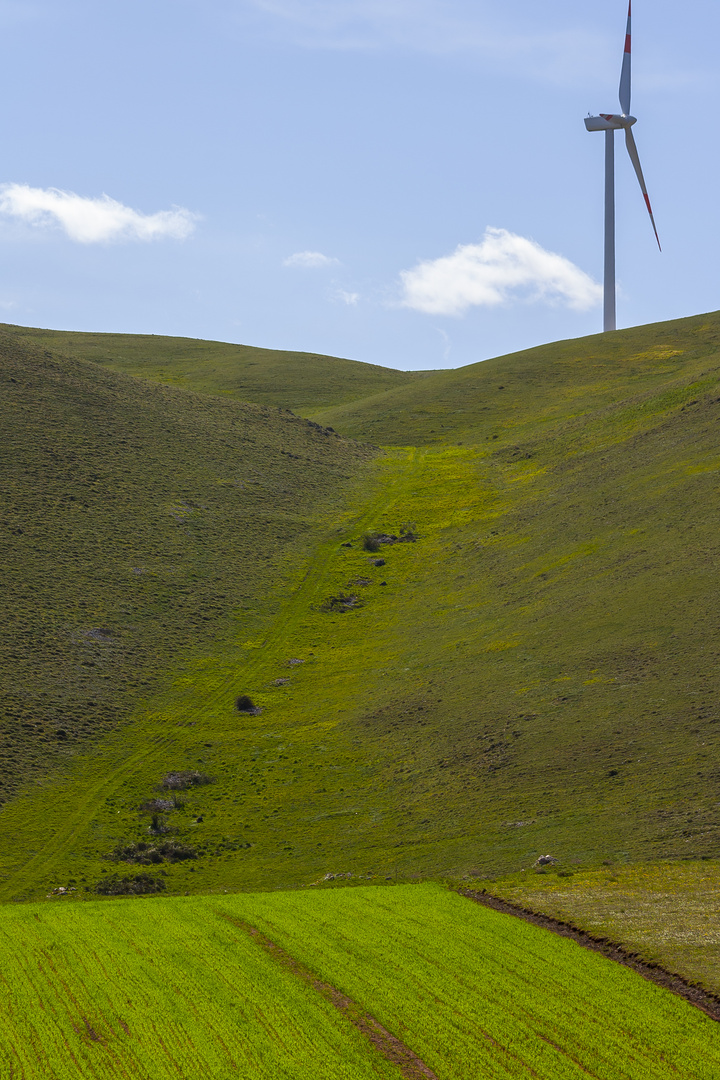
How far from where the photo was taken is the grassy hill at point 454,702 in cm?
4012

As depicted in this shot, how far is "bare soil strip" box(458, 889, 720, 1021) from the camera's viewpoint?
24.4 m

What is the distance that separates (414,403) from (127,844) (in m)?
98.1

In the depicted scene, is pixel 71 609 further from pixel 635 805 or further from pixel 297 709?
pixel 635 805

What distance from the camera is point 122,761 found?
51.3 metres

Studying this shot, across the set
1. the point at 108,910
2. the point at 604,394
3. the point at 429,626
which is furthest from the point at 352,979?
the point at 604,394

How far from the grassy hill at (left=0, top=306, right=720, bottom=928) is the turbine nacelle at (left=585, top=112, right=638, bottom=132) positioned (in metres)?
47.7

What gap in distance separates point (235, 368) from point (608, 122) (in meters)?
64.0

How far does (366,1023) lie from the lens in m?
23.8

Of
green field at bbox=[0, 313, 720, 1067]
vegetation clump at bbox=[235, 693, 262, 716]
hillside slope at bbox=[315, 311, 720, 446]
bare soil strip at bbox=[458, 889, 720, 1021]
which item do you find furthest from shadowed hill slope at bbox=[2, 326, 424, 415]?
bare soil strip at bbox=[458, 889, 720, 1021]

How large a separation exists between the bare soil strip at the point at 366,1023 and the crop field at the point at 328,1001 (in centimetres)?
8

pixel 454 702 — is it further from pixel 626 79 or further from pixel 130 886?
pixel 626 79

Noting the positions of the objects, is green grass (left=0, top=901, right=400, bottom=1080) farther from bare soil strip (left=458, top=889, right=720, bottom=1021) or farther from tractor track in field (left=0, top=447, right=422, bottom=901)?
tractor track in field (left=0, top=447, right=422, bottom=901)

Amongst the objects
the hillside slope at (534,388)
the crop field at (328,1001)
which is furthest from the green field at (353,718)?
the hillside slope at (534,388)

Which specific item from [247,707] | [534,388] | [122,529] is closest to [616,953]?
[247,707]
